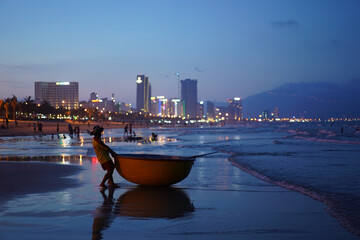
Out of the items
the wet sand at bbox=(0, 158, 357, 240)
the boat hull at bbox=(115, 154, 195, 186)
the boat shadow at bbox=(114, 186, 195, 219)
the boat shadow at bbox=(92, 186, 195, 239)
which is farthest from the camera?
the boat hull at bbox=(115, 154, 195, 186)

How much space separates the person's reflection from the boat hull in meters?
1.26

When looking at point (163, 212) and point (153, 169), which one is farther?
point (153, 169)

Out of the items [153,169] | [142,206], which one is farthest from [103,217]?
[153,169]

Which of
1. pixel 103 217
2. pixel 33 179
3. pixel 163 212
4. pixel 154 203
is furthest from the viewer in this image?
pixel 33 179

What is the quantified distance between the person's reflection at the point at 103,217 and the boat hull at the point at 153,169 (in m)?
1.26

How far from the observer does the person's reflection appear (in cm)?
576

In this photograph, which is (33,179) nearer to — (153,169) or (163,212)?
(153,169)

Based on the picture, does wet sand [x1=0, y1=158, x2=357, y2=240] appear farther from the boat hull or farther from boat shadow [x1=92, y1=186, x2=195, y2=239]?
the boat hull

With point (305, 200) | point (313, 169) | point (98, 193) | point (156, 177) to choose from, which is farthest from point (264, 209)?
point (313, 169)

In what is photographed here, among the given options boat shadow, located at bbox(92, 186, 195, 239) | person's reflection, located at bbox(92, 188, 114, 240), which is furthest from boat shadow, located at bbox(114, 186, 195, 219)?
person's reflection, located at bbox(92, 188, 114, 240)

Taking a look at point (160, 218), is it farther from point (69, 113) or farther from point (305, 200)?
point (69, 113)

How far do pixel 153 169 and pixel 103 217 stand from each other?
115 inches

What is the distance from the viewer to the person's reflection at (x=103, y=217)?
18.9 feet

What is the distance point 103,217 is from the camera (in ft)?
21.8
